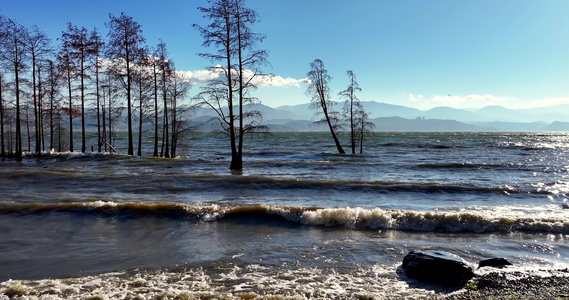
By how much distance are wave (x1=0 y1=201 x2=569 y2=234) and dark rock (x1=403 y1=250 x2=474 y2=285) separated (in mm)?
3737

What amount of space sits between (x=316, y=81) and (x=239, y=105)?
779 inches

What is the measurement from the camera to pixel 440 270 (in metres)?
6.68

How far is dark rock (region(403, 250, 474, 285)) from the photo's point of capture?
21.6ft

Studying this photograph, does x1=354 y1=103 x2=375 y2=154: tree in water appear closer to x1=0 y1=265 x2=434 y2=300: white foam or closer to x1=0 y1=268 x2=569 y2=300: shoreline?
x1=0 y1=268 x2=569 y2=300: shoreline

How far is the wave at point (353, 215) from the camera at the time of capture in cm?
1056

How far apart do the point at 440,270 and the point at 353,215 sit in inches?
174

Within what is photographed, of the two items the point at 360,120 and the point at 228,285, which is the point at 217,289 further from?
the point at 360,120

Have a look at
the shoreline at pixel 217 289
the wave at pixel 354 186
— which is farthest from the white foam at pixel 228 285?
the wave at pixel 354 186

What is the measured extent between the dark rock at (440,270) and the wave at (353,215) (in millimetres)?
3737

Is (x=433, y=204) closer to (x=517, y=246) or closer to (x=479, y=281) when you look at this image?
(x=517, y=246)

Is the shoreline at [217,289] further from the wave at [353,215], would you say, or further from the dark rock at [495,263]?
the wave at [353,215]

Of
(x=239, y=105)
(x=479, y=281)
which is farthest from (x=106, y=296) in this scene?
(x=239, y=105)

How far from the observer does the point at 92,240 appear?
9.22 metres

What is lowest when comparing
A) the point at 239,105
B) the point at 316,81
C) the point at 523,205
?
the point at 523,205
